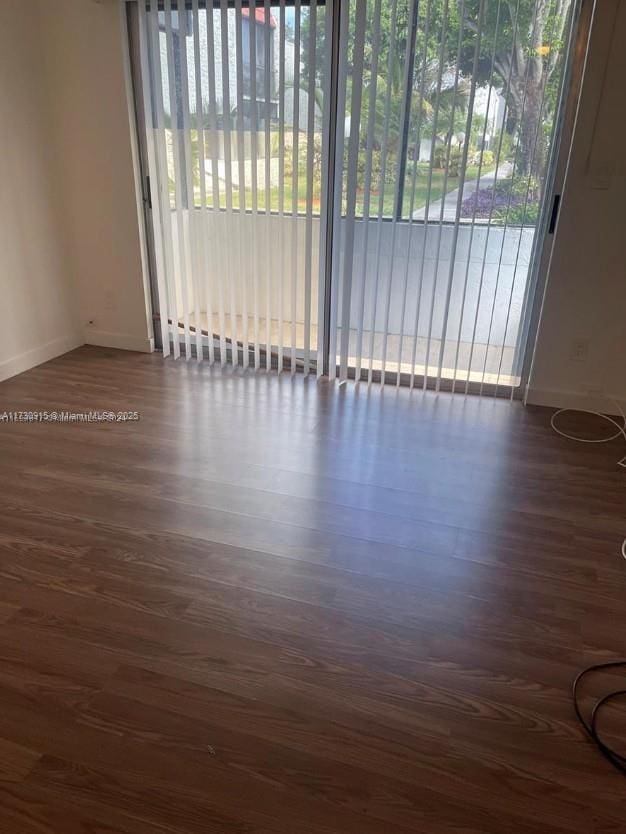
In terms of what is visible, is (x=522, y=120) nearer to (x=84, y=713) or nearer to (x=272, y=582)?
(x=272, y=582)

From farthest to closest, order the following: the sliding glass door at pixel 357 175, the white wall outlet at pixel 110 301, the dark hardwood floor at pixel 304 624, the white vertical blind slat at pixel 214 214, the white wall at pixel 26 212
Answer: the white wall outlet at pixel 110 301 → the white wall at pixel 26 212 → the white vertical blind slat at pixel 214 214 → the sliding glass door at pixel 357 175 → the dark hardwood floor at pixel 304 624

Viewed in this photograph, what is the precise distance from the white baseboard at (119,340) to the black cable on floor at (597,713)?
11.2 ft

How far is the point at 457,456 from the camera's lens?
9.44 feet

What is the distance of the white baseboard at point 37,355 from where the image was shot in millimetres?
3727

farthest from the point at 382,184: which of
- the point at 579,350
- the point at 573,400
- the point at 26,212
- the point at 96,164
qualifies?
the point at 26,212

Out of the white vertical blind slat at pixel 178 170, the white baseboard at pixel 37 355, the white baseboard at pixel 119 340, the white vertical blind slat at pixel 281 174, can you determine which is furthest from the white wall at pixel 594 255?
the white baseboard at pixel 37 355

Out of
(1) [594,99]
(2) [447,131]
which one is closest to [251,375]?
(2) [447,131]

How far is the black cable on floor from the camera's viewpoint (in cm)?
145

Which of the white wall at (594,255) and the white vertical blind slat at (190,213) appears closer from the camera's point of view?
the white wall at (594,255)

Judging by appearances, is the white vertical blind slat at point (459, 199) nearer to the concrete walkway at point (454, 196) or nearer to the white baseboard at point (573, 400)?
the concrete walkway at point (454, 196)

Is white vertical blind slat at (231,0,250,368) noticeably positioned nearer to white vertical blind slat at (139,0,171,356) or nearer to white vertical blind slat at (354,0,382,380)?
white vertical blind slat at (139,0,171,356)

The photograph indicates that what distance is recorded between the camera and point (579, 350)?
10.9 ft

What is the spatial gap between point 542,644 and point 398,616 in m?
0.44

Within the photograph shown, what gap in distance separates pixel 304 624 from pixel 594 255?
98.1 inches
